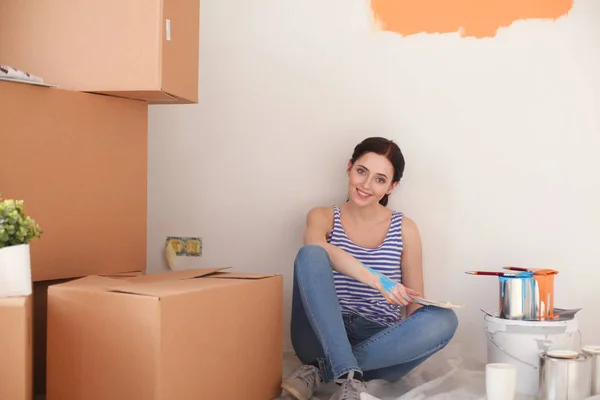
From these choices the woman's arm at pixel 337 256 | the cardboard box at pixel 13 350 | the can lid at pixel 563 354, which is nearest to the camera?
the cardboard box at pixel 13 350

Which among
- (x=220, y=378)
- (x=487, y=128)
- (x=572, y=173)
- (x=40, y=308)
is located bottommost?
(x=220, y=378)

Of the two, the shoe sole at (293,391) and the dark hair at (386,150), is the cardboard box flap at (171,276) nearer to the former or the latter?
the shoe sole at (293,391)

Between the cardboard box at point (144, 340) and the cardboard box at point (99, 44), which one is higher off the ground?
the cardboard box at point (99, 44)

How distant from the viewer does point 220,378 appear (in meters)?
1.52

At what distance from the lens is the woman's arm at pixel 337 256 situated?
1789mm

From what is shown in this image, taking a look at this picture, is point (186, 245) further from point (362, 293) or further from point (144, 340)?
point (144, 340)

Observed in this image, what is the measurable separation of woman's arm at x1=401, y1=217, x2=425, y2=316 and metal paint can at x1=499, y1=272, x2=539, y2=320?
12.6 inches

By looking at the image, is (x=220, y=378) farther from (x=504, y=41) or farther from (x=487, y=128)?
(x=504, y=41)

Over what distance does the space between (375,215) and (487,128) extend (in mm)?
434

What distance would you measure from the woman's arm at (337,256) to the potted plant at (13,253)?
0.86m

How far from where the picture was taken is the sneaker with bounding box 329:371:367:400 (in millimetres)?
1641

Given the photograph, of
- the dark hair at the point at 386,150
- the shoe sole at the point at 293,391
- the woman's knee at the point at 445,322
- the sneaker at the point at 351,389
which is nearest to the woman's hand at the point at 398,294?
the woman's knee at the point at 445,322

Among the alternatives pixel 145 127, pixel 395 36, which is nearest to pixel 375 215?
pixel 395 36

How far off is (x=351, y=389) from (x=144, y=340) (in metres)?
0.55
